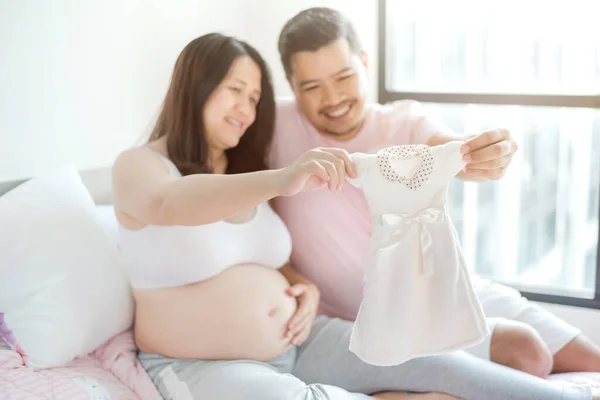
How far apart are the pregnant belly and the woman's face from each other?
29 cm

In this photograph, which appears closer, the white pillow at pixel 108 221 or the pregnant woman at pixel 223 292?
the pregnant woman at pixel 223 292

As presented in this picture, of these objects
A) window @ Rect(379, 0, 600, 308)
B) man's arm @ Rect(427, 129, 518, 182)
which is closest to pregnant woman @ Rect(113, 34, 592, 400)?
man's arm @ Rect(427, 129, 518, 182)

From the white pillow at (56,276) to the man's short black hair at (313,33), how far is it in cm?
60

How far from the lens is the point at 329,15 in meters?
1.49

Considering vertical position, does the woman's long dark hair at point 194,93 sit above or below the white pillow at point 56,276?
above

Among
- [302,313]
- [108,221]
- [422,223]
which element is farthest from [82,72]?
[422,223]

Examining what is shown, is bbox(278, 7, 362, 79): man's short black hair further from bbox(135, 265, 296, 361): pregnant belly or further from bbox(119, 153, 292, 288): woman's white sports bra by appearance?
bbox(135, 265, 296, 361): pregnant belly

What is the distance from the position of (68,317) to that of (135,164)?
36 cm

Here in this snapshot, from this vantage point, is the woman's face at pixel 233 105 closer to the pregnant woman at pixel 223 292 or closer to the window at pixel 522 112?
the pregnant woman at pixel 223 292

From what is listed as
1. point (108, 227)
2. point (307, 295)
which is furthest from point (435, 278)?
point (108, 227)

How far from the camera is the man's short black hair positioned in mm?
1448

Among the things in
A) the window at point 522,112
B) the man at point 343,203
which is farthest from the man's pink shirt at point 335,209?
the window at point 522,112

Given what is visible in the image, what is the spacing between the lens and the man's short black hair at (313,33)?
1448 millimetres

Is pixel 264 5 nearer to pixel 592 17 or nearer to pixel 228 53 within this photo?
pixel 228 53
